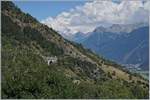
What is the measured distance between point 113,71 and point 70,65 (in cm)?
2876

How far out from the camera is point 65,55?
16262 centimetres

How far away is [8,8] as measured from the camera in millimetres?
172875

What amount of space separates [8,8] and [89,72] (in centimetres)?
4247

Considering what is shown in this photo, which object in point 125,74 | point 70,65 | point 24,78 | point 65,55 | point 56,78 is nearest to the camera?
point 24,78

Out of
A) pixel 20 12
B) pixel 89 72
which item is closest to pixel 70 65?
pixel 89 72

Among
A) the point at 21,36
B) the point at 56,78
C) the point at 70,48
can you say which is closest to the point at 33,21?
the point at 70,48

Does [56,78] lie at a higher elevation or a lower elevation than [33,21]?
lower

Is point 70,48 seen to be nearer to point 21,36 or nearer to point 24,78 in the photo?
point 21,36

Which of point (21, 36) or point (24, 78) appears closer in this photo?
point (24, 78)

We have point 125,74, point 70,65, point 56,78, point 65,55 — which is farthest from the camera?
point 125,74

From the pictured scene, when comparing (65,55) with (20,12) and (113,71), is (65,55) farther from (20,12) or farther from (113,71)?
(20,12)

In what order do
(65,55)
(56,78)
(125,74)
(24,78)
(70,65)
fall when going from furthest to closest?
(125,74)
(65,55)
(70,65)
(56,78)
(24,78)

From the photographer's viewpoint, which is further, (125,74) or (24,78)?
(125,74)

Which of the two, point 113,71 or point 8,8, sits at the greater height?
point 8,8
